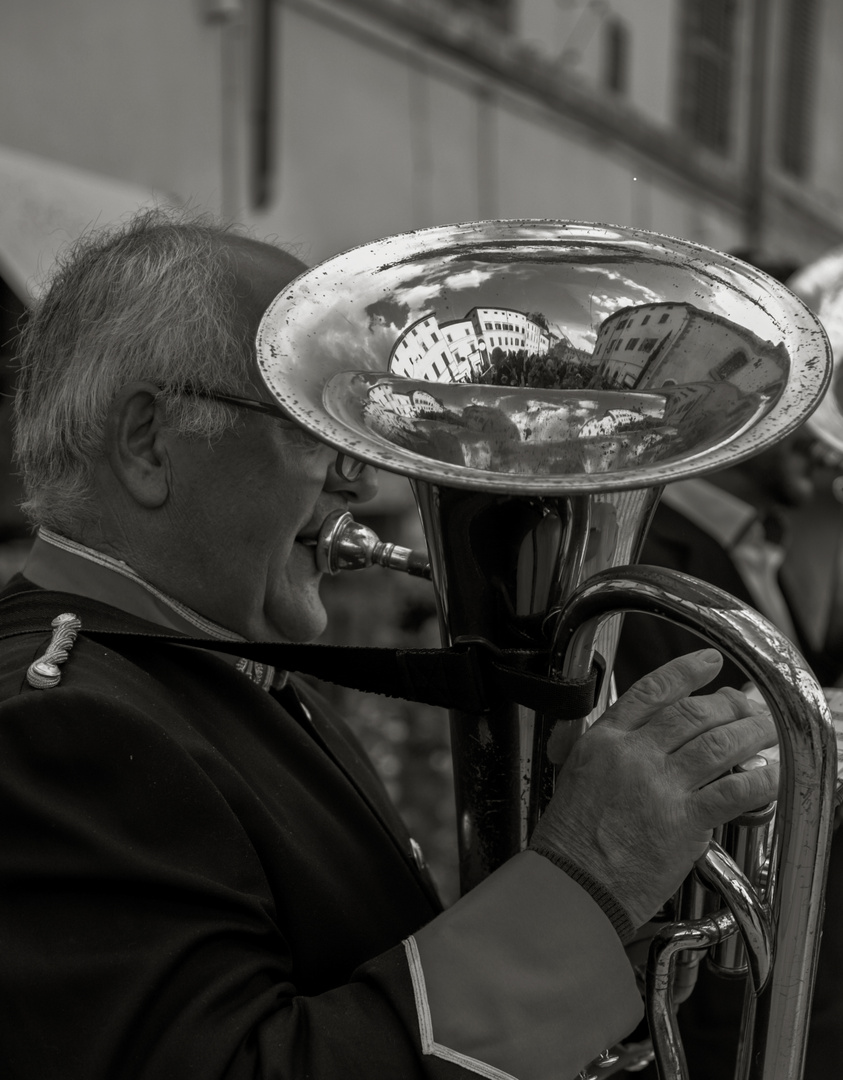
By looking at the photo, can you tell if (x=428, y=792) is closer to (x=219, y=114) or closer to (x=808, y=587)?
(x=808, y=587)

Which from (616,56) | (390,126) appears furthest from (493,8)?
(616,56)

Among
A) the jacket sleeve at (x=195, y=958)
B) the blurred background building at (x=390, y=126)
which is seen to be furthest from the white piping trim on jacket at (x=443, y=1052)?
the blurred background building at (x=390, y=126)

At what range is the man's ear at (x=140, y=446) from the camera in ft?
5.25

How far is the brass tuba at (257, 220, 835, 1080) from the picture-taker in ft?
4.25

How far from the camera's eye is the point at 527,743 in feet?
4.90

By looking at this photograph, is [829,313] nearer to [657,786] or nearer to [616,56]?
[657,786]

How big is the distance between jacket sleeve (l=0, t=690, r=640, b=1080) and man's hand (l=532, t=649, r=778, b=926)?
0.05m

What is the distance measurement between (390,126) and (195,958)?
6.49m

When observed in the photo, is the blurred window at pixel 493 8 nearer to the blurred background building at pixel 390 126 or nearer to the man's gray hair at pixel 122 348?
the blurred background building at pixel 390 126

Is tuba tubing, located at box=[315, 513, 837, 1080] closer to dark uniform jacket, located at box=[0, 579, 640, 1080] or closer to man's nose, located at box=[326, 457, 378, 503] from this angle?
dark uniform jacket, located at box=[0, 579, 640, 1080]

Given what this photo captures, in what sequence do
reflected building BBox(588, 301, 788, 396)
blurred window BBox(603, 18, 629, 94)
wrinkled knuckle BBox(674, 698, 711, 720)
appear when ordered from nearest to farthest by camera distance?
wrinkled knuckle BBox(674, 698, 711, 720) → reflected building BBox(588, 301, 788, 396) → blurred window BBox(603, 18, 629, 94)

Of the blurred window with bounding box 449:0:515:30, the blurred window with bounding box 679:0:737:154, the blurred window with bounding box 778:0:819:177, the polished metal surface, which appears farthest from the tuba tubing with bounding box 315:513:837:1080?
the blurred window with bounding box 778:0:819:177

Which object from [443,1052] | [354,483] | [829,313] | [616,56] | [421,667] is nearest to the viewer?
[443,1052]

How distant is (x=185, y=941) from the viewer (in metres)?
1.24
